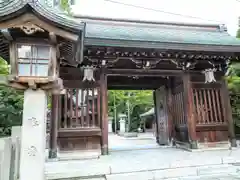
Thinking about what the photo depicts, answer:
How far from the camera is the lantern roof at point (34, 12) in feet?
9.22

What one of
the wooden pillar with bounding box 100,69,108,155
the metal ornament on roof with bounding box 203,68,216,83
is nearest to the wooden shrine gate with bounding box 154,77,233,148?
the metal ornament on roof with bounding box 203,68,216,83

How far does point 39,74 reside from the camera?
3.14 m

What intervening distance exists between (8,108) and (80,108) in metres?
4.01

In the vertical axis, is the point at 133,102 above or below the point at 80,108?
above

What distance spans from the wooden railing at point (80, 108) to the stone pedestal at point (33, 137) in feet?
8.86

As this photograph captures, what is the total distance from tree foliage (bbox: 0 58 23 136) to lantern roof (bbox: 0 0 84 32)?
551cm

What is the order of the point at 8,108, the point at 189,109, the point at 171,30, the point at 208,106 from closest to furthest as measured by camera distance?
the point at 189,109
the point at 208,106
the point at 8,108
the point at 171,30

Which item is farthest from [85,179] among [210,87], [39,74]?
[210,87]

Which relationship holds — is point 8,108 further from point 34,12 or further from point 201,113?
point 201,113

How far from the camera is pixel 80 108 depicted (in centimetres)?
596

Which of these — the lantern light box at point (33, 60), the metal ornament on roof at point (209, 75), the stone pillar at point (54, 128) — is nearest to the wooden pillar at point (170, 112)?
the metal ornament on roof at point (209, 75)

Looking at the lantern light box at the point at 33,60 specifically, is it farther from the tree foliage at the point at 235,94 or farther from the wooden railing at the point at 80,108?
the tree foliage at the point at 235,94

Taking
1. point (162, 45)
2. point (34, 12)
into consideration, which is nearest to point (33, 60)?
point (34, 12)

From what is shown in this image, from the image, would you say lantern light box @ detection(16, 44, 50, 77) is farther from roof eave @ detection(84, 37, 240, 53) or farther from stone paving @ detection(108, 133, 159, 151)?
stone paving @ detection(108, 133, 159, 151)
